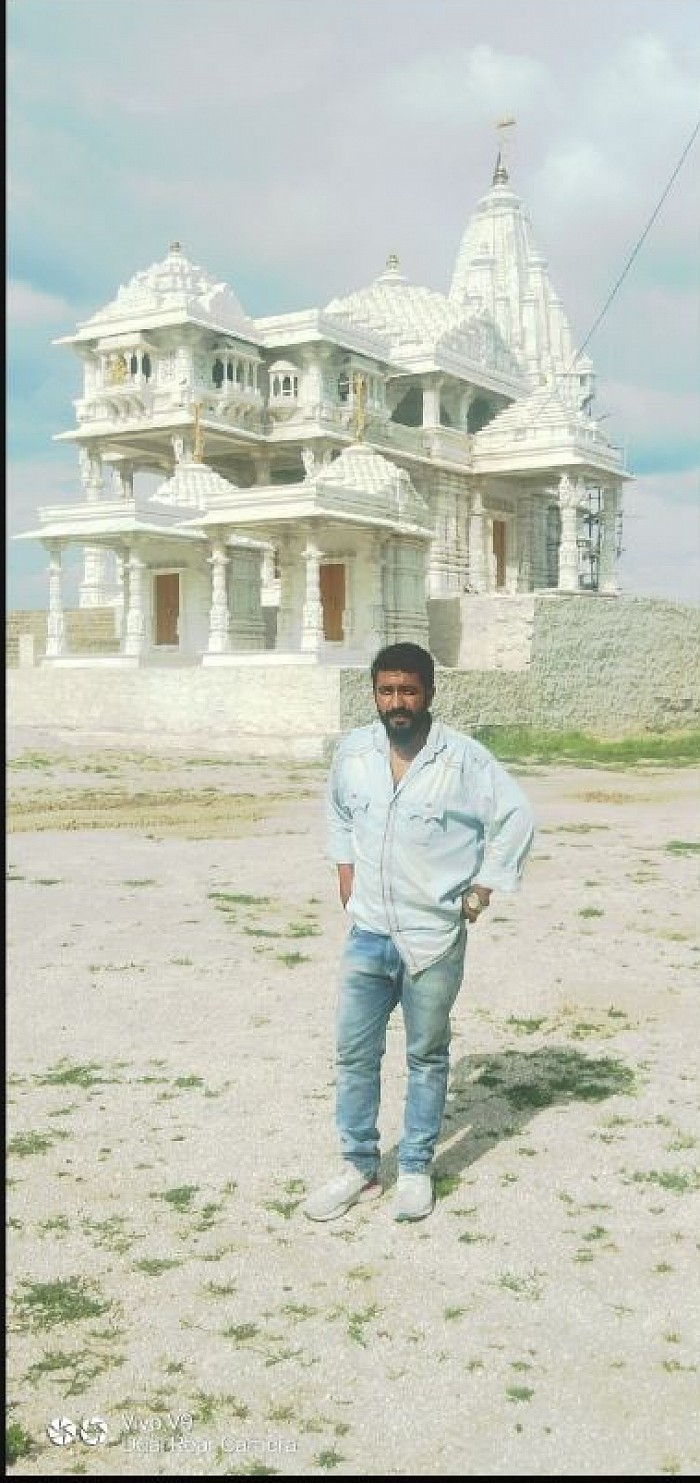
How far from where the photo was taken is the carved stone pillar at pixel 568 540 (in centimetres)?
3475

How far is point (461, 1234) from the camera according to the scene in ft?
12.3

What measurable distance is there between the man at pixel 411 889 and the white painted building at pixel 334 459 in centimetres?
1985

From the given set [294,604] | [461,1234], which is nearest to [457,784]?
[461,1234]

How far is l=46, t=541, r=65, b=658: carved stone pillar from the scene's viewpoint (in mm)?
27422

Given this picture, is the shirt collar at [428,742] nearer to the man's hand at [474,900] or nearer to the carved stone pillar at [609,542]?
the man's hand at [474,900]

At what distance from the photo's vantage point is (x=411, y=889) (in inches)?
154

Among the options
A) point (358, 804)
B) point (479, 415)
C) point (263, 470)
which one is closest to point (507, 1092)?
point (358, 804)

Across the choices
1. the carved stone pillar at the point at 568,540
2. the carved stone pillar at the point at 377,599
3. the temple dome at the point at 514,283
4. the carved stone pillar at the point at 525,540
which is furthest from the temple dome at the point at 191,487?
the temple dome at the point at 514,283

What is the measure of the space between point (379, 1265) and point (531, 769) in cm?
1708

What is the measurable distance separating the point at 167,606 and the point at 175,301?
359 inches

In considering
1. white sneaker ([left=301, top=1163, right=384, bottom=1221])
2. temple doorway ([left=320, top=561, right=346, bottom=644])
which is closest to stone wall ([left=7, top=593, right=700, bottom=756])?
temple doorway ([left=320, top=561, right=346, bottom=644])

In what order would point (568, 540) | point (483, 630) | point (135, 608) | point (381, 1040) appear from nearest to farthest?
point (381, 1040) → point (135, 608) → point (483, 630) → point (568, 540)

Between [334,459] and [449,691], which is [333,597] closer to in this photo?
[449,691]

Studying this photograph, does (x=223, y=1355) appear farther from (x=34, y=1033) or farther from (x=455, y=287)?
(x=455, y=287)
